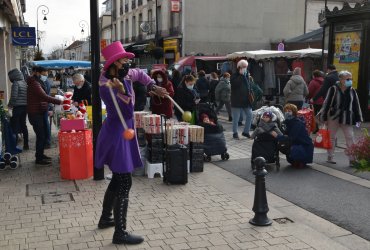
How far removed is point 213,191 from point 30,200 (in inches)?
102

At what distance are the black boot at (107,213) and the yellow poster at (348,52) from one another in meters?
10.4

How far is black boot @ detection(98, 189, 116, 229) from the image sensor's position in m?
4.73

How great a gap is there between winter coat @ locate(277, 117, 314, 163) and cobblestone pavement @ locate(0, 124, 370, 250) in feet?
4.50

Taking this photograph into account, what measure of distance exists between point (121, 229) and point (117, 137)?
0.94 m

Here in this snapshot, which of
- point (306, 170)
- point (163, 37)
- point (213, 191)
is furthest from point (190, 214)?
point (163, 37)

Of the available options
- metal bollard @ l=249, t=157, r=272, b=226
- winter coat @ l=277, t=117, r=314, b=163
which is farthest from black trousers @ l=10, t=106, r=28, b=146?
metal bollard @ l=249, t=157, r=272, b=226

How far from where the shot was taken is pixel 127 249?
4332 mm

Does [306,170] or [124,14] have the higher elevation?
[124,14]

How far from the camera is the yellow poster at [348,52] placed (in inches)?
510

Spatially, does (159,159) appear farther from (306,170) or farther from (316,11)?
(316,11)

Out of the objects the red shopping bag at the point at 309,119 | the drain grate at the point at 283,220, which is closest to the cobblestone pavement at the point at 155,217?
the drain grate at the point at 283,220

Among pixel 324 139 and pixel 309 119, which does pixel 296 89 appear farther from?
pixel 324 139

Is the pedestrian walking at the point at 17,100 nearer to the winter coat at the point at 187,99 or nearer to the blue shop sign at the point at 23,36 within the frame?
the winter coat at the point at 187,99

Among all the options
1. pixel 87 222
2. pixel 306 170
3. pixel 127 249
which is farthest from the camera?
pixel 306 170
